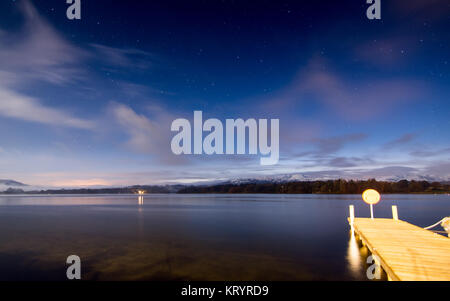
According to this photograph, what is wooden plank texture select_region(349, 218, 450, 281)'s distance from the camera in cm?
868

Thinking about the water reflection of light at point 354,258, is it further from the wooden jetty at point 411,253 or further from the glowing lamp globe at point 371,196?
the glowing lamp globe at point 371,196

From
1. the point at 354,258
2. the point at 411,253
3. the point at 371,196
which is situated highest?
the point at 371,196

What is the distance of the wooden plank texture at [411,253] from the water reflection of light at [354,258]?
199 centimetres

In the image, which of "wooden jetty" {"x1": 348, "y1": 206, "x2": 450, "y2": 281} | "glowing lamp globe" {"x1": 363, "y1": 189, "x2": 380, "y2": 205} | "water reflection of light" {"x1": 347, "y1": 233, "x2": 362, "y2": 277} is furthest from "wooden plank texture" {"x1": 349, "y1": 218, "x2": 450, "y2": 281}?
"glowing lamp globe" {"x1": 363, "y1": 189, "x2": 380, "y2": 205}

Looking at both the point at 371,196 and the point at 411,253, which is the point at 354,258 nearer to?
the point at 371,196

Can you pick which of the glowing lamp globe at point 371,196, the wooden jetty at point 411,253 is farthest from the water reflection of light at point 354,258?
the glowing lamp globe at point 371,196

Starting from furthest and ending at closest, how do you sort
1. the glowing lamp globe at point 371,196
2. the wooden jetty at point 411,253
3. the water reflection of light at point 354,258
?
1. the glowing lamp globe at point 371,196
2. the water reflection of light at point 354,258
3. the wooden jetty at point 411,253

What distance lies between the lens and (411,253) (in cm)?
1109

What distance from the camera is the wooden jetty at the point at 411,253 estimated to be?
865 centimetres

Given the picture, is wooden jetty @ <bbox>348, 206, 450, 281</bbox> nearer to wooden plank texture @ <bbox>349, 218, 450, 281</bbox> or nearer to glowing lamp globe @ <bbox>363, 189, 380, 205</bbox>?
wooden plank texture @ <bbox>349, 218, 450, 281</bbox>

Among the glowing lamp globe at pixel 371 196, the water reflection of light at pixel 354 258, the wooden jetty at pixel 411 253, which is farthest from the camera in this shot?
the glowing lamp globe at pixel 371 196

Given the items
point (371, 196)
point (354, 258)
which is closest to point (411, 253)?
point (354, 258)
